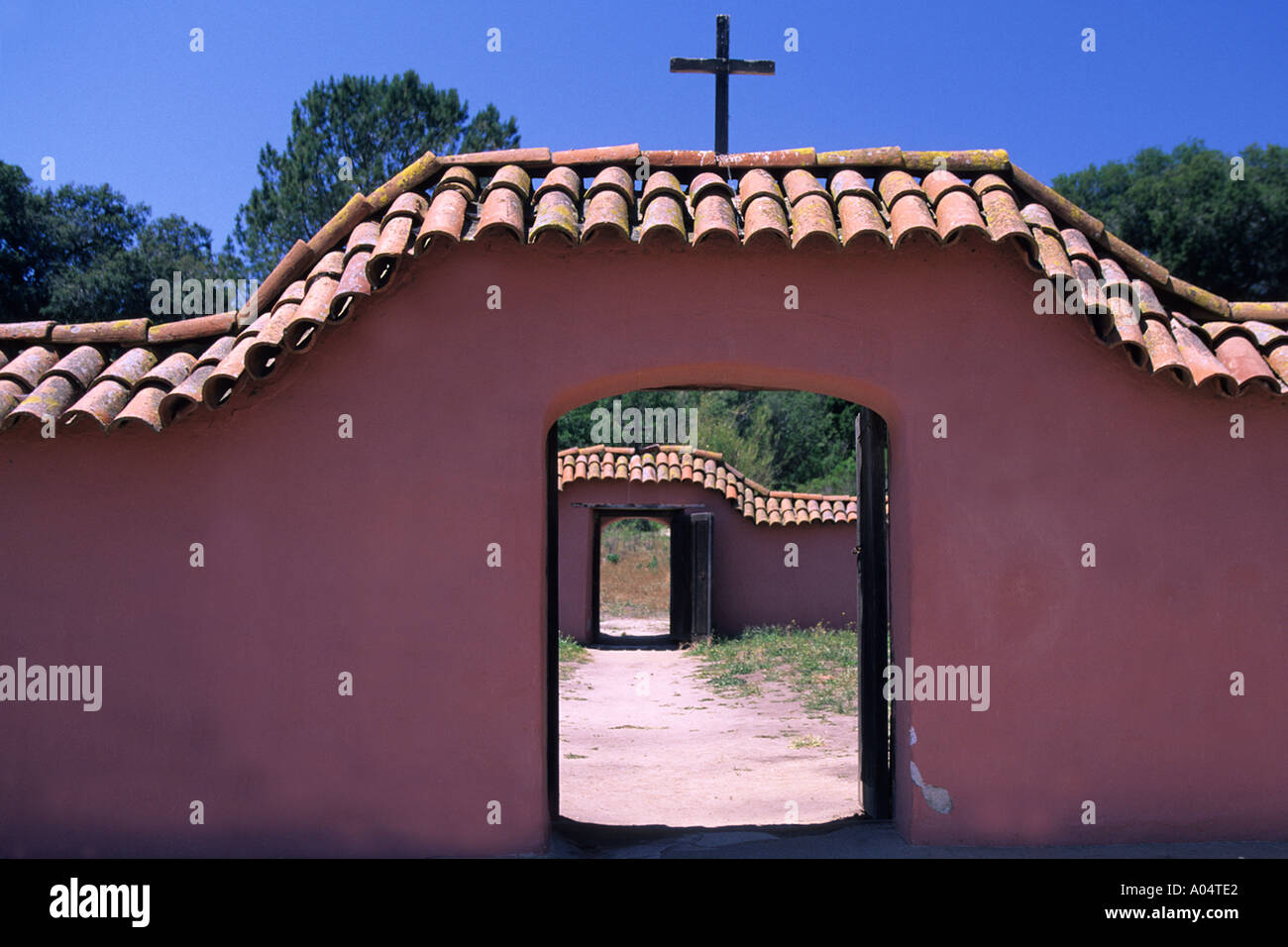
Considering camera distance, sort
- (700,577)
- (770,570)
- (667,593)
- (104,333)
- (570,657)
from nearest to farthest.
A: (104,333) < (570,657) < (700,577) < (770,570) < (667,593)

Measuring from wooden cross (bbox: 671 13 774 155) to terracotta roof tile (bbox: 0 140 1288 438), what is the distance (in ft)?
6.28

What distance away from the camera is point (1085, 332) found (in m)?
4.95

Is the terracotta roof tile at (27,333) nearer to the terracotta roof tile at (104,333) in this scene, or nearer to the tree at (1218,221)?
the terracotta roof tile at (104,333)

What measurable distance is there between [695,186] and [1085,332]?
2.08 m

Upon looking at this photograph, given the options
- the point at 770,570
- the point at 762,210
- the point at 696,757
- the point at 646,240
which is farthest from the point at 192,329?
the point at 770,570

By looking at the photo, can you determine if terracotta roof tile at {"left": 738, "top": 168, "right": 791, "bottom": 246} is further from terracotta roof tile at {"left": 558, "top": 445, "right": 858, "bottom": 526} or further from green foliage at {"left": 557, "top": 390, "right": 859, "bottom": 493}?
green foliage at {"left": 557, "top": 390, "right": 859, "bottom": 493}

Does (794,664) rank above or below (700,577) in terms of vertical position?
below

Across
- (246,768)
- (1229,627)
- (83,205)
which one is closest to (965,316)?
(1229,627)

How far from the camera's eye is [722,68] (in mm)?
7359

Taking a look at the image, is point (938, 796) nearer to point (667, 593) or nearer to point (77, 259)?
point (667, 593)

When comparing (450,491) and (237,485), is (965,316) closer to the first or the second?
(450,491)

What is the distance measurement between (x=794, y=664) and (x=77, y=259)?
24.0 metres

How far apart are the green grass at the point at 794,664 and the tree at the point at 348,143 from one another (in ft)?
46.5

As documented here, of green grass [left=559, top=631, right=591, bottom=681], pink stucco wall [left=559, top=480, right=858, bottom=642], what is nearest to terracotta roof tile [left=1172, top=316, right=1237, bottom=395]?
green grass [left=559, top=631, right=591, bottom=681]
